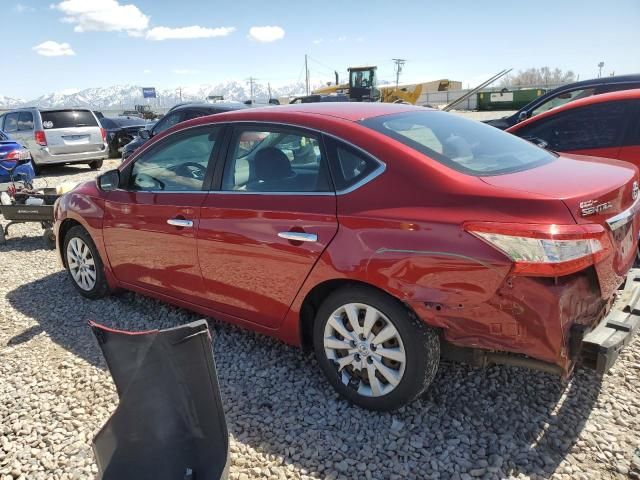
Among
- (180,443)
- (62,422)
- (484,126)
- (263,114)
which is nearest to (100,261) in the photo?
(62,422)

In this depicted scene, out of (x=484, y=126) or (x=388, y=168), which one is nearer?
(x=388, y=168)

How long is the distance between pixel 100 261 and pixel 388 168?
2.97 m

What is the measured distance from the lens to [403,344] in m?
2.56

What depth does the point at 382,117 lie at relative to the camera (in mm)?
3025

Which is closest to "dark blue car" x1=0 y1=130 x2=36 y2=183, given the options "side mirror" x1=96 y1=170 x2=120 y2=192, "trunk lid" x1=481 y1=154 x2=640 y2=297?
"side mirror" x1=96 y1=170 x2=120 y2=192

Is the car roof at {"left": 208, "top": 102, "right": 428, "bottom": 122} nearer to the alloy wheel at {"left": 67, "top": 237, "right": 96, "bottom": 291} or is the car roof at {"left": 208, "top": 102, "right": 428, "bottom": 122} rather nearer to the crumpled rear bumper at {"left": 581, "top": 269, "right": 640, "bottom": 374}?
the crumpled rear bumper at {"left": 581, "top": 269, "right": 640, "bottom": 374}

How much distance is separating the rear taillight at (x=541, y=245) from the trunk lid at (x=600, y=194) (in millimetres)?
124

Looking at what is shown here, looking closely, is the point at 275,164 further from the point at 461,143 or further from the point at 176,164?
the point at 461,143

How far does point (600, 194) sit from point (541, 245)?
21.3 inches

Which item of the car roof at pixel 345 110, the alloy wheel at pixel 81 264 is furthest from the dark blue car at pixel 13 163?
the car roof at pixel 345 110

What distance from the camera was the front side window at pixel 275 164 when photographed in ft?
9.41

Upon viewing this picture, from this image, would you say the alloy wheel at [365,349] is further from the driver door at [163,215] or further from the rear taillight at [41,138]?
the rear taillight at [41,138]

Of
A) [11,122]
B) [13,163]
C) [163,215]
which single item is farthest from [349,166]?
[11,122]

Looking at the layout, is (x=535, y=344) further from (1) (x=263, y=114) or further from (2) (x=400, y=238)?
(1) (x=263, y=114)
